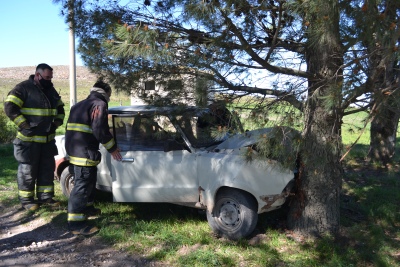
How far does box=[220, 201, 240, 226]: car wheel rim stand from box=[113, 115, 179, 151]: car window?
1.00 metres

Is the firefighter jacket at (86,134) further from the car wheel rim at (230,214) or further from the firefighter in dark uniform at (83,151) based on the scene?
the car wheel rim at (230,214)

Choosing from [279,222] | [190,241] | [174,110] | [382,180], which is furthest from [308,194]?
[382,180]

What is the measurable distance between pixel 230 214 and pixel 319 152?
3.97ft

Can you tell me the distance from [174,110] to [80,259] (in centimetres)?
188

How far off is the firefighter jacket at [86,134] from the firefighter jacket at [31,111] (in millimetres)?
908

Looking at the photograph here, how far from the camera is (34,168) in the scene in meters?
5.70

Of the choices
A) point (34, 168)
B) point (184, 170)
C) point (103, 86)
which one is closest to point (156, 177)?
point (184, 170)

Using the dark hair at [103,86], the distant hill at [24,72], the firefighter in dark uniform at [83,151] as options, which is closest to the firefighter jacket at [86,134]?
the firefighter in dark uniform at [83,151]

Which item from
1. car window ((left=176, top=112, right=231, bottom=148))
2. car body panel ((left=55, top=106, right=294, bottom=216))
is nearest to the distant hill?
car body panel ((left=55, top=106, right=294, bottom=216))

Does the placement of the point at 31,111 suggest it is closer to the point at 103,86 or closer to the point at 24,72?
the point at 103,86

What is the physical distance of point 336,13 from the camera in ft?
10.7

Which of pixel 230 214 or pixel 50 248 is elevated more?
pixel 230 214

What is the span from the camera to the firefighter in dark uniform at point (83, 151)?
4.84 meters

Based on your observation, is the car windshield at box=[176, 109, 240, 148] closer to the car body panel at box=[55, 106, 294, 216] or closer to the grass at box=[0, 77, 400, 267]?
the car body panel at box=[55, 106, 294, 216]
